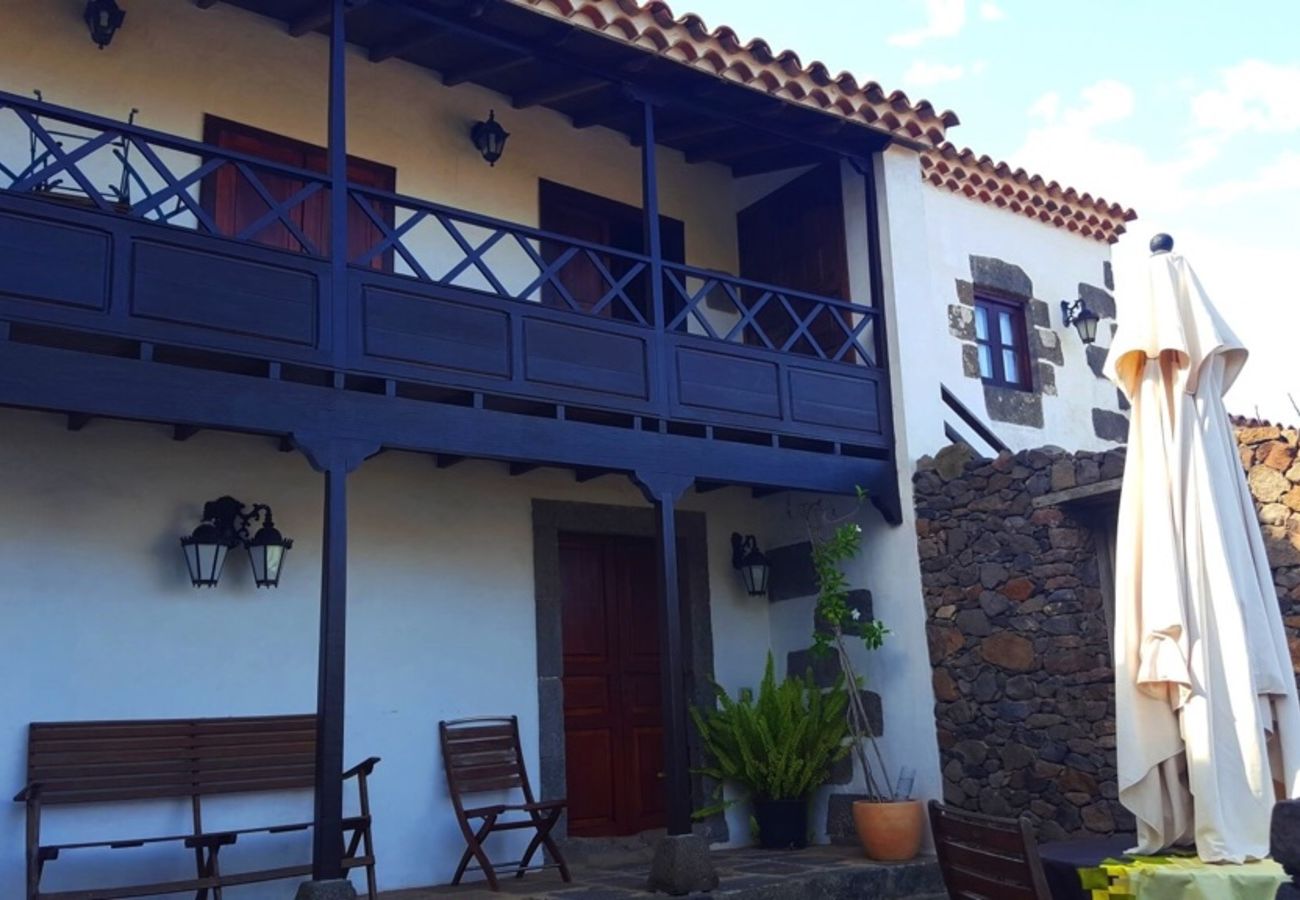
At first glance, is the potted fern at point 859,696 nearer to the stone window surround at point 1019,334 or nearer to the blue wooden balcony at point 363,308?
the blue wooden balcony at point 363,308

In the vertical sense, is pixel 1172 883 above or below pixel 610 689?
below

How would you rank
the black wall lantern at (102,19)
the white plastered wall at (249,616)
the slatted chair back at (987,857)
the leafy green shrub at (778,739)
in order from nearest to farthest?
the slatted chair back at (987,857), the white plastered wall at (249,616), the black wall lantern at (102,19), the leafy green shrub at (778,739)

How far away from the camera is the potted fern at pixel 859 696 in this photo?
7.09 m

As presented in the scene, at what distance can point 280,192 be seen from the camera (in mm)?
7207

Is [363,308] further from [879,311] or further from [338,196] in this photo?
[879,311]

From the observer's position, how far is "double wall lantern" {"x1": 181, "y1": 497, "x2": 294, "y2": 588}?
6.36 m

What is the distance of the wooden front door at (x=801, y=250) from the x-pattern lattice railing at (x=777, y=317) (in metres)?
0.01

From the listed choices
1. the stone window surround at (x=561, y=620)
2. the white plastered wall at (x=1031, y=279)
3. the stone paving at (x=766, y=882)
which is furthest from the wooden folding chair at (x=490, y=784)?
the white plastered wall at (x=1031, y=279)

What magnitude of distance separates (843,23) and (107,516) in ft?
19.6

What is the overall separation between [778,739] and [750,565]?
1.32 meters

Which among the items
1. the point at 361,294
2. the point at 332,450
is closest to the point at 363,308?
the point at 361,294

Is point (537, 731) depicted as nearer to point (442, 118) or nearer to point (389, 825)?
point (389, 825)

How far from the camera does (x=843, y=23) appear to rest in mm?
8930

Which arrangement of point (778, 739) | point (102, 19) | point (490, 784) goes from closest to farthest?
1. point (102, 19)
2. point (490, 784)
3. point (778, 739)
